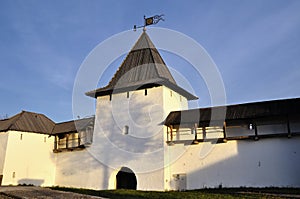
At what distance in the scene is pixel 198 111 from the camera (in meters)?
15.5

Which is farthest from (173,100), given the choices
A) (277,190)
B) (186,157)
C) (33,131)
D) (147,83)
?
(33,131)

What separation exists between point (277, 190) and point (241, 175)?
1818 millimetres

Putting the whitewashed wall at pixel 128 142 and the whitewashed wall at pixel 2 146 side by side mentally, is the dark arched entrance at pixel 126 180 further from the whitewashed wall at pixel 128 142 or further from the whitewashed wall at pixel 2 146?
the whitewashed wall at pixel 2 146

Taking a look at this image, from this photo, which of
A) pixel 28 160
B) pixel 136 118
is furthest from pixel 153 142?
pixel 28 160

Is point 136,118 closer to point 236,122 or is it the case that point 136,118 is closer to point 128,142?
point 128,142

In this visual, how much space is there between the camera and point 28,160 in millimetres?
19266

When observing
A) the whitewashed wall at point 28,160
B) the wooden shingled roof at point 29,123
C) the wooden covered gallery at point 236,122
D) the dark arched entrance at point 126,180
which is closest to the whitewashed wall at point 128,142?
the wooden covered gallery at point 236,122

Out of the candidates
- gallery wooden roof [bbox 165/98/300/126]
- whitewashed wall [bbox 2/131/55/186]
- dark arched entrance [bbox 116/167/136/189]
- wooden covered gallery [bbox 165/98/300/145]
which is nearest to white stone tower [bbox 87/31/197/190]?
dark arched entrance [bbox 116/167/136/189]

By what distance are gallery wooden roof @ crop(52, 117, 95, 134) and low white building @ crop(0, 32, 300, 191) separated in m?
0.07

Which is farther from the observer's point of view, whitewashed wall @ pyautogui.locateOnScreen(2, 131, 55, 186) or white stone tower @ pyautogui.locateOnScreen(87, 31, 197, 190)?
whitewashed wall @ pyautogui.locateOnScreen(2, 131, 55, 186)

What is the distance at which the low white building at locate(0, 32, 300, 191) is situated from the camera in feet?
45.3

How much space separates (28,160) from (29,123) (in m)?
2.44

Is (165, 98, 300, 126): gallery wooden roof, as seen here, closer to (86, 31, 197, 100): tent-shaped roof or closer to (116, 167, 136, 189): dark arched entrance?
(86, 31, 197, 100): tent-shaped roof

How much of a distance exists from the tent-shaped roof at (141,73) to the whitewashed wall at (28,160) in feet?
15.5
